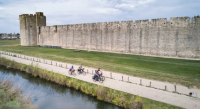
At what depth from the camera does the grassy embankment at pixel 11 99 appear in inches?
195

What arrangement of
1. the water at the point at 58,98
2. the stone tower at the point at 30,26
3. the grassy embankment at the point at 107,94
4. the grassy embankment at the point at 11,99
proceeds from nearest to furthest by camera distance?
the grassy embankment at the point at 11,99, the grassy embankment at the point at 107,94, the water at the point at 58,98, the stone tower at the point at 30,26

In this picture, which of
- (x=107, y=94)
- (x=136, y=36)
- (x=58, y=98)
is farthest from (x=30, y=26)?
(x=107, y=94)

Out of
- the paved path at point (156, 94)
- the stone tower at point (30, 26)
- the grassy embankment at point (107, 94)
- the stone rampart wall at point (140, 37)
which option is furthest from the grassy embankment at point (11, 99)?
the stone tower at point (30, 26)

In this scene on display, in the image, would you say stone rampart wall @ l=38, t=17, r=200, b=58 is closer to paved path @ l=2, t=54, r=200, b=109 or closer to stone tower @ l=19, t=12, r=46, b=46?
stone tower @ l=19, t=12, r=46, b=46

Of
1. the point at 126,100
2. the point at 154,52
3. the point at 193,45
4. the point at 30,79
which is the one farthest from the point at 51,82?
the point at 193,45

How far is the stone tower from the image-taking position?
36438 mm

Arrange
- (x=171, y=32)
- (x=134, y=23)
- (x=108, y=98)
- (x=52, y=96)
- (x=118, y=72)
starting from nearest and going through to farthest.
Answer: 1. (x=108, y=98)
2. (x=52, y=96)
3. (x=118, y=72)
4. (x=171, y=32)
5. (x=134, y=23)

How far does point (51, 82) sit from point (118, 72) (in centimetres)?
501

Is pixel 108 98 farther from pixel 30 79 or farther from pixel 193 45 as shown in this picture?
pixel 193 45

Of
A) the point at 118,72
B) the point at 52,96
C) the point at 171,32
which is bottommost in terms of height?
the point at 52,96

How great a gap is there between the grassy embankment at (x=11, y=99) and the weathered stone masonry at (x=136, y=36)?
16.6 meters

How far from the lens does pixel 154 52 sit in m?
19.8

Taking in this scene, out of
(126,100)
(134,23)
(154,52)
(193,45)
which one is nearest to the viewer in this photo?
(126,100)

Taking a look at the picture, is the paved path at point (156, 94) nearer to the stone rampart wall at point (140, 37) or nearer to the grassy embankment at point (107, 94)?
the grassy embankment at point (107, 94)
